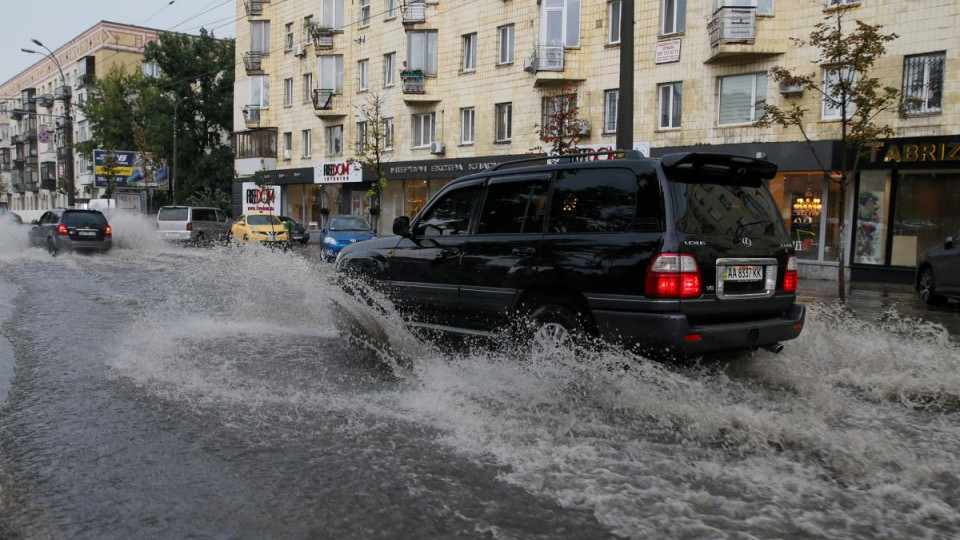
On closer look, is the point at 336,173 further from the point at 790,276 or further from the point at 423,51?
the point at 790,276

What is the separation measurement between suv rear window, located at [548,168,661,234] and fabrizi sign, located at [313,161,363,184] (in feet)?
94.1

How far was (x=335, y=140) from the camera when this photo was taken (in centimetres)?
3766

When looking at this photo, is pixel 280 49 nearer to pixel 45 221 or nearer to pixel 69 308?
pixel 45 221

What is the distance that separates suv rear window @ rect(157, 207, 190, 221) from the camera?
96.5 ft

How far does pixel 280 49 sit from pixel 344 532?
138 feet

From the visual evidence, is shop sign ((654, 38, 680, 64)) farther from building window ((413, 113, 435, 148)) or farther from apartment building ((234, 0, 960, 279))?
building window ((413, 113, 435, 148))

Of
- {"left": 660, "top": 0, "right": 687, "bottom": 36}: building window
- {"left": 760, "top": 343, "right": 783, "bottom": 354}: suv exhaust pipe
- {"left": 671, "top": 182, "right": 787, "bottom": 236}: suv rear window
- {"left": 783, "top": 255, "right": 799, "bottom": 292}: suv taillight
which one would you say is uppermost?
{"left": 660, "top": 0, "right": 687, "bottom": 36}: building window

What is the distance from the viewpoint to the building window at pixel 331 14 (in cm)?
3716

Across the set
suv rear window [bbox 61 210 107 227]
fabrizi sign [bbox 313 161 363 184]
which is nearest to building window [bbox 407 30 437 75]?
fabrizi sign [bbox 313 161 363 184]

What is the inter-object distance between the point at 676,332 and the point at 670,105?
19762mm

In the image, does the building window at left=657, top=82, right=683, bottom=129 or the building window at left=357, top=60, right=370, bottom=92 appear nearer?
the building window at left=657, top=82, right=683, bottom=129

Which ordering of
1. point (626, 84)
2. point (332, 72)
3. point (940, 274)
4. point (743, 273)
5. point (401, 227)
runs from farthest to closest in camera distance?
1. point (332, 72)
2. point (940, 274)
3. point (626, 84)
4. point (401, 227)
5. point (743, 273)

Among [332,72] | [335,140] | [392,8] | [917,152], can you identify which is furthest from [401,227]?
[332,72]

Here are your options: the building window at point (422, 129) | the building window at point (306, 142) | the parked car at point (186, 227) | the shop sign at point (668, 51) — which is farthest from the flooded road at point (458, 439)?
the building window at point (306, 142)
